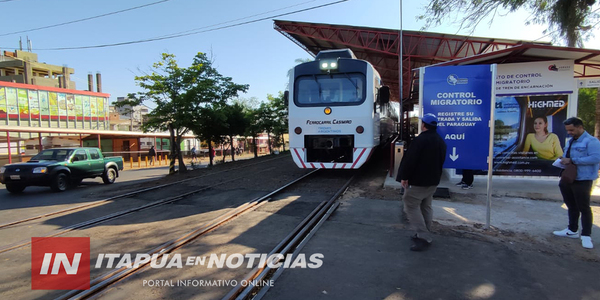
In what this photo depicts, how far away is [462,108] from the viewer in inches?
262

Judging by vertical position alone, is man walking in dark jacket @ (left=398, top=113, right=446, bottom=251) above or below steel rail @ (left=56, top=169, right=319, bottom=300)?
above

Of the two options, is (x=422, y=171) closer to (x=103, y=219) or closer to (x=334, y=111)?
(x=334, y=111)

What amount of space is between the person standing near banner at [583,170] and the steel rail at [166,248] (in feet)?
18.3

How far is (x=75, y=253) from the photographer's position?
4.35m

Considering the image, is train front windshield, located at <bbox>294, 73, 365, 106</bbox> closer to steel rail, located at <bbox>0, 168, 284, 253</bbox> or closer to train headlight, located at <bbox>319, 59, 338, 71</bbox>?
train headlight, located at <bbox>319, 59, 338, 71</bbox>

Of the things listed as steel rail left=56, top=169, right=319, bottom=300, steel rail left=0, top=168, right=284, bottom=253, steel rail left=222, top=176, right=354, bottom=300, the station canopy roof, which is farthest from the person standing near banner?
the station canopy roof

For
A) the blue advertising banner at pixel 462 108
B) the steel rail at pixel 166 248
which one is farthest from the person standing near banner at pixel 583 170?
the steel rail at pixel 166 248

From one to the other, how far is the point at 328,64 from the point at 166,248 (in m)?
6.65

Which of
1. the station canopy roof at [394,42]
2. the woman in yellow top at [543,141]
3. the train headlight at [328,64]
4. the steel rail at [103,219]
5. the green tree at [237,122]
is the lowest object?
the steel rail at [103,219]

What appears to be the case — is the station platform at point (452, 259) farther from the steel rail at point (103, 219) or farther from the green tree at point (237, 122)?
the green tree at point (237, 122)

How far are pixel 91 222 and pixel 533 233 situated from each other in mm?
7924

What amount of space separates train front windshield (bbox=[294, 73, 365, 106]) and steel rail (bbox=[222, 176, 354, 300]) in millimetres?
2913

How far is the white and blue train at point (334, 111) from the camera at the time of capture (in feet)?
28.7

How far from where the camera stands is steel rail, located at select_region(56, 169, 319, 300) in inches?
127
